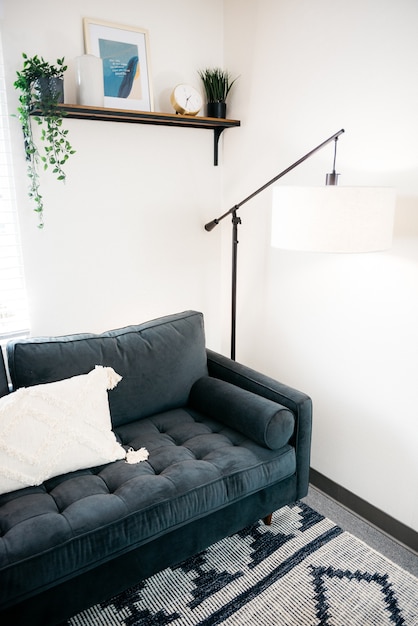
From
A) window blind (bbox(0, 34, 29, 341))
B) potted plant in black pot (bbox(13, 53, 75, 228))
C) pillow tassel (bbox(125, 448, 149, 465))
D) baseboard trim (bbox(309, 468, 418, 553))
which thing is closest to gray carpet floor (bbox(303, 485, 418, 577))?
baseboard trim (bbox(309, 468, 418, 553))

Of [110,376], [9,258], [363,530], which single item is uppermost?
[9,258]

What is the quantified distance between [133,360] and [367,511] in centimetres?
123

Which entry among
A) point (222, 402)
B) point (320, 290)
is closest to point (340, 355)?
point (320, 290)

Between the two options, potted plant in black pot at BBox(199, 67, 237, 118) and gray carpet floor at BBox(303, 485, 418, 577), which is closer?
gray carpet floor at BBox(303, 485, 418, 577)

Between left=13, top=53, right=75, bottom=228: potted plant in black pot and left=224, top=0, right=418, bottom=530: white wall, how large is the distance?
979mm

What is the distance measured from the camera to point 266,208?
251 cm

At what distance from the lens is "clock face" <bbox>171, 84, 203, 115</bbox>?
2.38m

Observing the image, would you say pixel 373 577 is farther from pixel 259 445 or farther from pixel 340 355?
pixel 340 355

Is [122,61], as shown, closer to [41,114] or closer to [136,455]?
[41,114]

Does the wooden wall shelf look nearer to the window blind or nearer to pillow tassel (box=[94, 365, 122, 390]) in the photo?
the window blind

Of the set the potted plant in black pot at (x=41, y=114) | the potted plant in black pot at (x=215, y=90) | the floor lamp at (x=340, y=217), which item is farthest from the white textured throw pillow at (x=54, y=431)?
the potted plant in black pot at (x=215, y=90)

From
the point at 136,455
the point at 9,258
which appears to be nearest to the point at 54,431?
the point at 136,455

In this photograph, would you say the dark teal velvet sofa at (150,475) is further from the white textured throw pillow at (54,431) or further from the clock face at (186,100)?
the clock face at (186,100)

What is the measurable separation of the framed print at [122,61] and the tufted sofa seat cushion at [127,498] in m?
1.54
